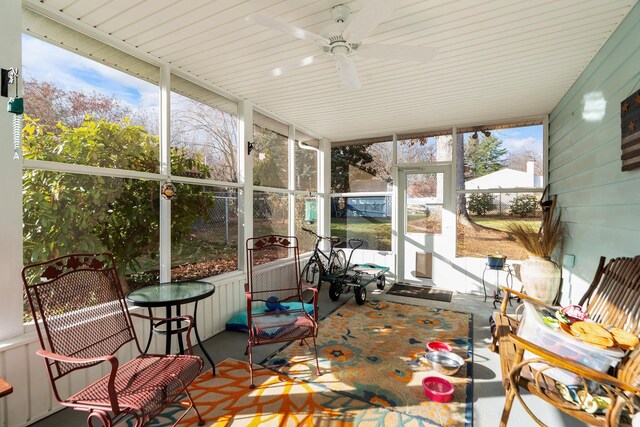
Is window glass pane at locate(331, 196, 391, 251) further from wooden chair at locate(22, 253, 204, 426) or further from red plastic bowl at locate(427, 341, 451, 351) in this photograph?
wooden chair at locate(22, 253, 204, 426)

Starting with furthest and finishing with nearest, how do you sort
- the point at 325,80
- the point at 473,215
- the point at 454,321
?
the point at 473,215 → the point at 454,321 → the point at 325,80

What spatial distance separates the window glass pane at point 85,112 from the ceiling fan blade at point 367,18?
2.04m

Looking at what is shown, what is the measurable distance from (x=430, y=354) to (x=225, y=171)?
301cm

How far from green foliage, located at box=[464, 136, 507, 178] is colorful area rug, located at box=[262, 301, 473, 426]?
2.46 metres

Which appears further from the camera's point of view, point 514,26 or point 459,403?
point 514,26

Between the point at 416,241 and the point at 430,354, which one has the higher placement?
the point at 416,241

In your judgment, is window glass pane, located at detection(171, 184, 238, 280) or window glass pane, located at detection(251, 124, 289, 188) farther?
window glass pane, located at detection(251, 124, 289, 188)

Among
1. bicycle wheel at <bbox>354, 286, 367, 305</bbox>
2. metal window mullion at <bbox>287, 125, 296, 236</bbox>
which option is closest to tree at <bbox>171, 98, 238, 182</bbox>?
metal window mullion at <bbox>287, 125, 296, 236</bbox>

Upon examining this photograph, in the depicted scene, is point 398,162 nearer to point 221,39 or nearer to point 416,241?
point 416,241

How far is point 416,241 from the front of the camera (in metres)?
5.47

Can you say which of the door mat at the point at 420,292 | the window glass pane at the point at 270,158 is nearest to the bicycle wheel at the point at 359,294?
the door mat at the point at 420,292

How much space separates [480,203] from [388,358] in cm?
337

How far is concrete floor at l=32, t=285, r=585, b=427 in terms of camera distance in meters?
1.99

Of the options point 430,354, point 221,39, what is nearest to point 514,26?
point 221,39
